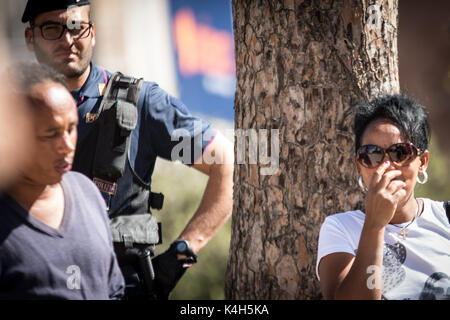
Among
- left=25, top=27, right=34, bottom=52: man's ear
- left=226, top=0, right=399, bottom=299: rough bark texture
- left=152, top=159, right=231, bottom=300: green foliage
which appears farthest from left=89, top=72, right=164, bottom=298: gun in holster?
left=152, top=159, right=231, bottom=300: green foliage

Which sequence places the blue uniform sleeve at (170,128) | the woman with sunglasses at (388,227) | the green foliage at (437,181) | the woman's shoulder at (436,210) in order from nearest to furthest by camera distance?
1. the woman with sunglasses at (388,227)
2. the woman's shoulder at (436,210)
3. the blue uniform sleeve at (170,128)
4. the green foliage at (437,181)

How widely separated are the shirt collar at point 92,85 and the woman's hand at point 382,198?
1330 mm

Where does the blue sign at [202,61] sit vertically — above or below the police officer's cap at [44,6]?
above

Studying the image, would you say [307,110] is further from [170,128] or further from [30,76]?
[30,76]

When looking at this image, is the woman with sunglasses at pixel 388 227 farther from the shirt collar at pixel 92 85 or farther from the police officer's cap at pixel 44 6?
the police officer's cap at pixel 44 6

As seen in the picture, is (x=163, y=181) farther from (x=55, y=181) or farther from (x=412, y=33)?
(x=55, y=181)

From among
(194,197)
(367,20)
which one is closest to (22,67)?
(367,20)

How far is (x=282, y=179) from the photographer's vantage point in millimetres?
2803

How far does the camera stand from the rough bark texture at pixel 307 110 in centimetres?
274

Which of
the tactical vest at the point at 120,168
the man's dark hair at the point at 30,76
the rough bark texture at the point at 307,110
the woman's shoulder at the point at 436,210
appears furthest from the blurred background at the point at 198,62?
the man's dark hair at the point at 30,76

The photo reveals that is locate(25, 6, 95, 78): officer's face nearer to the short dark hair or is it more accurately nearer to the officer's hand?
the officer's hand

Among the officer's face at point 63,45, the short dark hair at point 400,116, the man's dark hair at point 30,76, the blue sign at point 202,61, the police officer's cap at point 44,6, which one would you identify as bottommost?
the short dark hair at point 400,116

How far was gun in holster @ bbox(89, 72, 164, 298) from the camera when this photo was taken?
2498mm

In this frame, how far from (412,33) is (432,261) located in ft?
9.34
